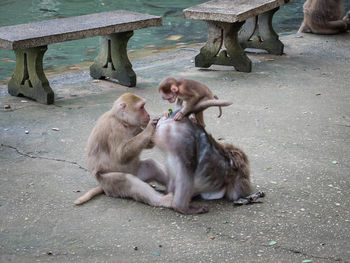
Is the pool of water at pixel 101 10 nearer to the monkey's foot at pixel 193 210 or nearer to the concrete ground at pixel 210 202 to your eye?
the concrete ground at pixel 210 202

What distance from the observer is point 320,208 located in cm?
467

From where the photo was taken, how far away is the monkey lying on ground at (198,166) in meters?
4.48

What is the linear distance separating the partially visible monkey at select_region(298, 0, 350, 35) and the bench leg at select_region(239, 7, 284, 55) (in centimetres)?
165

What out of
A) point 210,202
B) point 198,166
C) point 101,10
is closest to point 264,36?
point 101,10

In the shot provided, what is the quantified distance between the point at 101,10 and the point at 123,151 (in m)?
9.79

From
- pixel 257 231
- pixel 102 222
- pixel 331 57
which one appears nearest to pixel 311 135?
pixel 257 231

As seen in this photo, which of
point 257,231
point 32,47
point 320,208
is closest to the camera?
point 257,231

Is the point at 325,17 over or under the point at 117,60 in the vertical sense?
over

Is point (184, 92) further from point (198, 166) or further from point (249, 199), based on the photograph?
point (249, 199)

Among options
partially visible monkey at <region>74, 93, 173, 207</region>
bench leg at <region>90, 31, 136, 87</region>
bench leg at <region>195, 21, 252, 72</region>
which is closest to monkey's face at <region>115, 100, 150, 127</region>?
partially visible monkey at <region>74, 93, 173, 207</region>

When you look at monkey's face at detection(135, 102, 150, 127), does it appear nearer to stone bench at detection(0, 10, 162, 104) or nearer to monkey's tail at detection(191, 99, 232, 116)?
monkey's tail at detection(191, 99, 232, 116)

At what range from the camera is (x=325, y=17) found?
1102 cm

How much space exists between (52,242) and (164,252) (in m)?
0.77

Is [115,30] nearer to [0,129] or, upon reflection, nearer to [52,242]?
[0,129]
